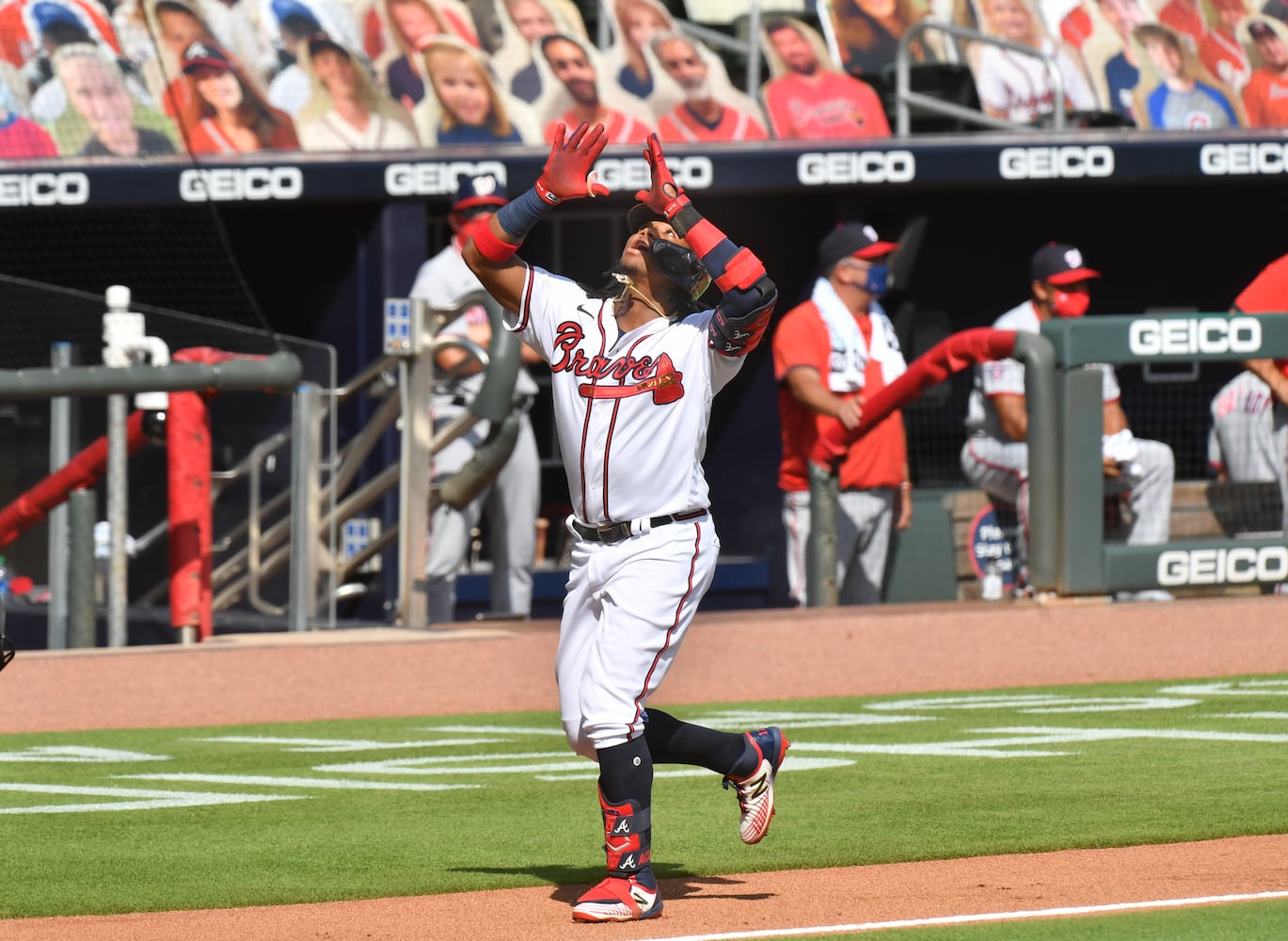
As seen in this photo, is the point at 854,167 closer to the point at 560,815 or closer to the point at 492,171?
the point at 492,171

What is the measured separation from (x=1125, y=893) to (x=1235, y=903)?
0.89ft

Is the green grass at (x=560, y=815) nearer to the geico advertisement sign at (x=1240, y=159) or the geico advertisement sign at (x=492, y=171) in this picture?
the geico advertisement sign at (x=492, y=171)

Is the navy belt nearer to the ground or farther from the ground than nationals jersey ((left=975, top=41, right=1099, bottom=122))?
nearer to the ground

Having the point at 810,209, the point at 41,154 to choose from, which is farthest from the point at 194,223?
the point at 810,209

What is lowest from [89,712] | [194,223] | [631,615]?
[89,712]

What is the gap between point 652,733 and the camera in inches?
203

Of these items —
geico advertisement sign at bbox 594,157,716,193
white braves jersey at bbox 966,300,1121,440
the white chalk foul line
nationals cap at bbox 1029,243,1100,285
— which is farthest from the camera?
geico advertisement sign at bbox 594,157,716,193

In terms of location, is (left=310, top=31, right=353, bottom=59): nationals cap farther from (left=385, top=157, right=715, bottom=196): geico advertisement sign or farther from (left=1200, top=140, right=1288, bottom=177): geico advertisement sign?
(left=1200, top=140, right=1288, bottom=177): geico advertisement sign

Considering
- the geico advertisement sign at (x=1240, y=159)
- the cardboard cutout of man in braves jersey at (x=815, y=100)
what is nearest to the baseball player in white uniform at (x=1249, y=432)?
the geico advertisement sign at (x=1240, y=159)

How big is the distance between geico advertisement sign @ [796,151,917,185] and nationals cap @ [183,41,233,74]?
3293 mm

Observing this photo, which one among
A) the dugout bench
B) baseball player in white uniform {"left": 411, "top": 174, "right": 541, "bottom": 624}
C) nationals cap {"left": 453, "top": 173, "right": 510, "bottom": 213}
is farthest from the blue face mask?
nationals cap {"left": 453, "top": 173, "right": 510, "bottom": 213}

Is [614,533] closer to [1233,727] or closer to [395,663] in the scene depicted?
[1233,727]

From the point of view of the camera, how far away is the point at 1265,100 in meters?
14.1

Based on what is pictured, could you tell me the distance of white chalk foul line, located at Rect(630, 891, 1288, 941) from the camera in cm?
437
